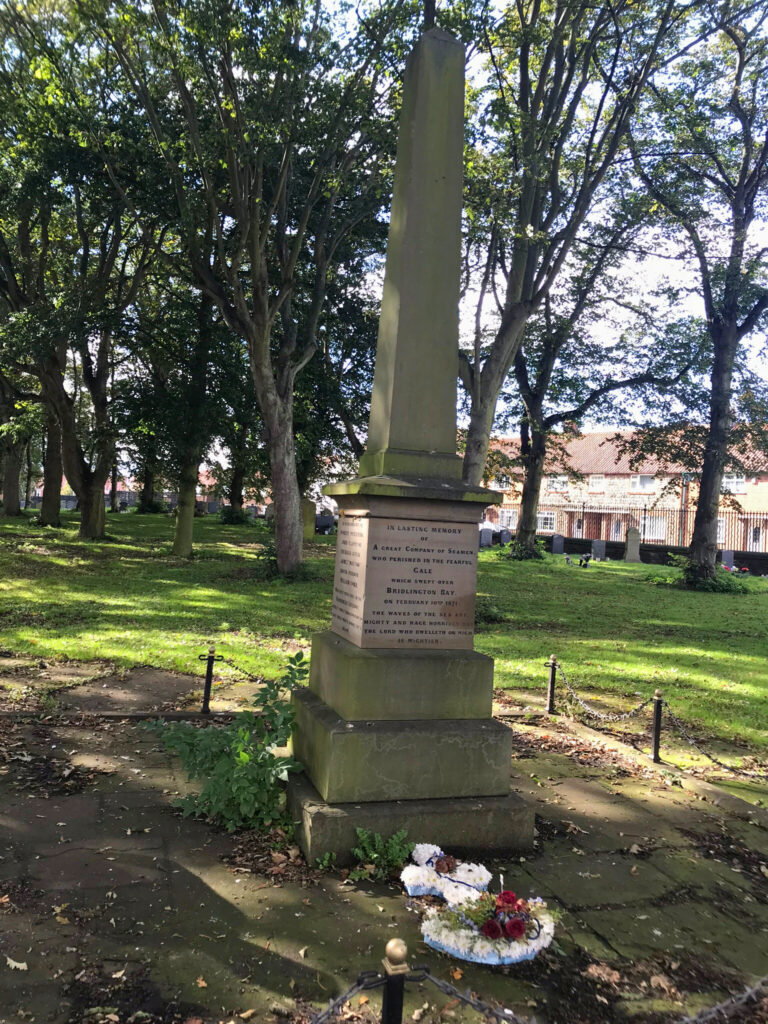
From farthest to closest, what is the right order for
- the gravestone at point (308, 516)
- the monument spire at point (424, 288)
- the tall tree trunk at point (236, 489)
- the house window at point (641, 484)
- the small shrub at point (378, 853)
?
the house window at point (641, 484), the tall tree trunk at point (236, 489), the gravestone at point (308, 516), the monument spire at point (424, 288), the small shrub at point (378, 853)

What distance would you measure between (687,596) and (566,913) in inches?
719

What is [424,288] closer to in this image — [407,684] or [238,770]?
[407,684]

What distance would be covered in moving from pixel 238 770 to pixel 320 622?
26.7ft

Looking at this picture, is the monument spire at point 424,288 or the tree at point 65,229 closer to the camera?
A: the monument spire at point 424,288

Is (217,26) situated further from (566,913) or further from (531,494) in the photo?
(531,494)

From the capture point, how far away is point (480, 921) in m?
3.42

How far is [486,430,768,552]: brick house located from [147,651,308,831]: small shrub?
2785 cm

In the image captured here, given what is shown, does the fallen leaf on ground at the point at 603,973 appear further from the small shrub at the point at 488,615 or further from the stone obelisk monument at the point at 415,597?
the small shrub at the point at 488,615

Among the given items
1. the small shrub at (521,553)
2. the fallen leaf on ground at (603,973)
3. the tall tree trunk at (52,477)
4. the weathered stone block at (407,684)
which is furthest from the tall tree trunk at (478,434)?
the tall tree trunk at (52,477)

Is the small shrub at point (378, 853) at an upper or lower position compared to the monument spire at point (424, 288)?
lower

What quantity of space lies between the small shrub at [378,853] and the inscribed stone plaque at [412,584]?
45.2 inches

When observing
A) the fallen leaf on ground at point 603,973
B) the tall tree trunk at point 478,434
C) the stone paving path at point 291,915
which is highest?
the tall tree trunk at point 478,434

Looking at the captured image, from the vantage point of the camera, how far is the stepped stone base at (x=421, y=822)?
4.19 metres

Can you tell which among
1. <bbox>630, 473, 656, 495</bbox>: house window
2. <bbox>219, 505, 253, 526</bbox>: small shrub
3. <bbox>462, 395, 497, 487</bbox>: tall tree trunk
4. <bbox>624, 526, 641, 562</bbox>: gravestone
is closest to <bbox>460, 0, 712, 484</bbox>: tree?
<bbox>462, 395, 497, 487</bbox>: tall tree trunk
